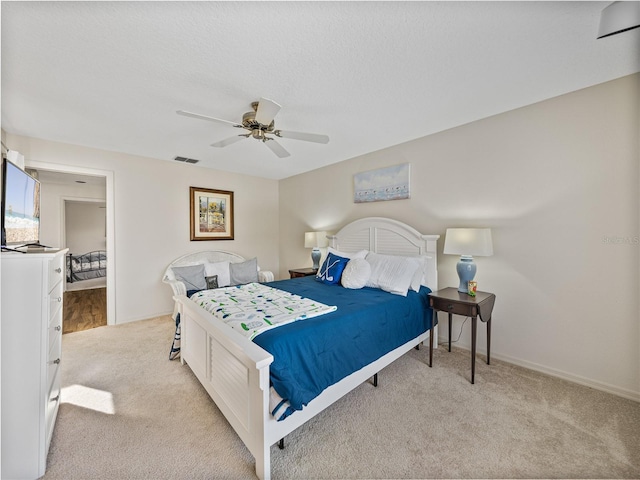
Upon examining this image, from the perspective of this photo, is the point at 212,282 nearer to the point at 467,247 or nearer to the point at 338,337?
the point at 338,337

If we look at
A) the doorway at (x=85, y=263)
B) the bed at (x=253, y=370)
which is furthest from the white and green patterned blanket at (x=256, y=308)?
the doorway at (x=85, y=263)

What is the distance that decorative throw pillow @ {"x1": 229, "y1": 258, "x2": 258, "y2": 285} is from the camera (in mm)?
3941

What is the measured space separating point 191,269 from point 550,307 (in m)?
4.03

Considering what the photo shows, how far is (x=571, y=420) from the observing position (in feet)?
5.95

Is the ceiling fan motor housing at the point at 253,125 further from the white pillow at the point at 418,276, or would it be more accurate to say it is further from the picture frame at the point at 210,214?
the picture frame at the point at 210,214

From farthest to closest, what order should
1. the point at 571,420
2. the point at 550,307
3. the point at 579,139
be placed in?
the point at 550,307 → the point at 579,139 → the point at 571,420

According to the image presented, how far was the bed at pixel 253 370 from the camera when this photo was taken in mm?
1394

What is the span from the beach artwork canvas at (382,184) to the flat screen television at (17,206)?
3.37 m

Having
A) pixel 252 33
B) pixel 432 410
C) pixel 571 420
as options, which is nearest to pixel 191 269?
pixel 252 33

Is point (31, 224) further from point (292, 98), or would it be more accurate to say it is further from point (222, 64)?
point (292, 98)

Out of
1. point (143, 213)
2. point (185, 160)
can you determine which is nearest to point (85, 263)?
point (143, 213)

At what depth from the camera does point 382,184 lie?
144 inches

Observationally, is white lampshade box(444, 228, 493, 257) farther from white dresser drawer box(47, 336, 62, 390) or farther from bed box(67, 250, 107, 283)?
bed box(67, 250, 107, 283)

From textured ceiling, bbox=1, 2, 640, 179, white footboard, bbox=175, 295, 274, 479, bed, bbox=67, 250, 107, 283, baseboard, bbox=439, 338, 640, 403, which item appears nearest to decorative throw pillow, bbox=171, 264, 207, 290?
white footboard, bbox=175, 295, 274, 479
